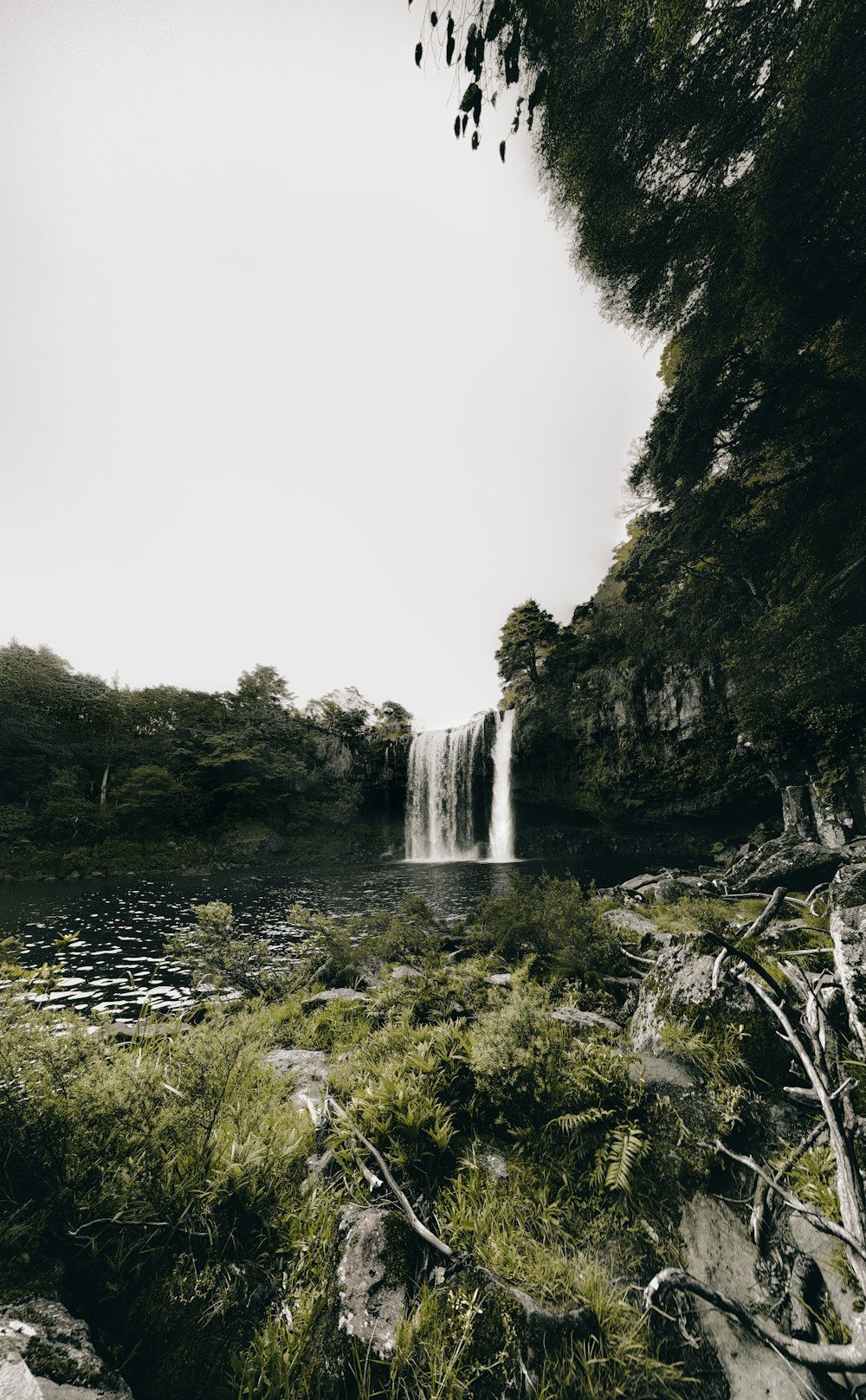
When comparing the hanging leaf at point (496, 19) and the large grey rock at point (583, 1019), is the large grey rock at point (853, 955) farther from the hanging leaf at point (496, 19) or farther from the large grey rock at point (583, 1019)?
the hanging leaf at point (496, 19)

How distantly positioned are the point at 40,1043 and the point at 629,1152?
148 inches

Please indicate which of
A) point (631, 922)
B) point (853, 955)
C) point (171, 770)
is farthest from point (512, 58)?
point (171, 770)

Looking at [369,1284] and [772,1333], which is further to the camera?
[369,1284]

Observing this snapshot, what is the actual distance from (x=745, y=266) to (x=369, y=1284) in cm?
1269

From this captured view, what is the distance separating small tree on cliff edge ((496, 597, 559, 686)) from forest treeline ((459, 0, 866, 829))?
1866 cm

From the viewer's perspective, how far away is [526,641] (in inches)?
1374

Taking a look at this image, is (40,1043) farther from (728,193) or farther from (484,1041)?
(728,193)

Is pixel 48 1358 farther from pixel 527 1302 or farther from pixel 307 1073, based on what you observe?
pixel 307 1073

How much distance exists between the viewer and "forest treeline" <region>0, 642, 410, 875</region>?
101 ft

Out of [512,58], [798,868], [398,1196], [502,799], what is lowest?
[398,1196]

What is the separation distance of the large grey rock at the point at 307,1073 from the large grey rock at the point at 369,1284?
3.10ft

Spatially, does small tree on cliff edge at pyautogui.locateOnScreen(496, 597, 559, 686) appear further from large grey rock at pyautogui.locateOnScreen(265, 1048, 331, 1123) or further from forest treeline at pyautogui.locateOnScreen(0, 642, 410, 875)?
large grey rock at pyautogui.locateOnScreen(265, 1048, 331, 1123)

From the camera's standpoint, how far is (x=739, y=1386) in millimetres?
1901

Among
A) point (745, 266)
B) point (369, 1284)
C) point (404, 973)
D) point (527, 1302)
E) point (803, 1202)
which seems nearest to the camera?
point (527, 1302)
